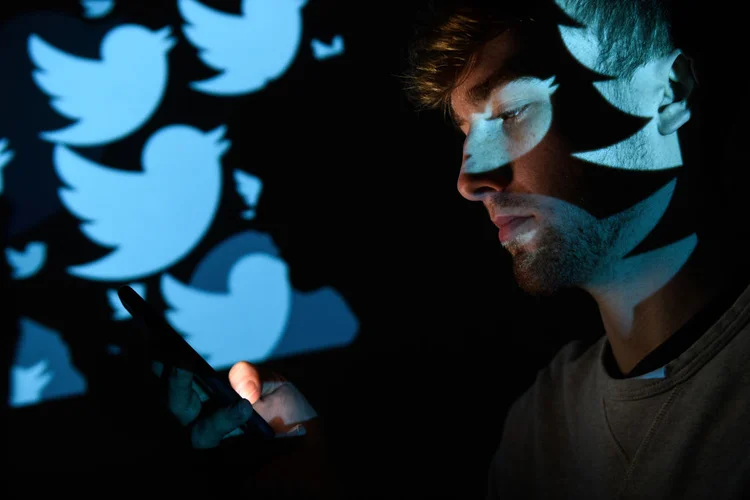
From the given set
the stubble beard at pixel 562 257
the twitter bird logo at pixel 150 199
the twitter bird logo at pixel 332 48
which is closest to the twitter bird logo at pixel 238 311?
the twitter bird logo at pixel 150 199

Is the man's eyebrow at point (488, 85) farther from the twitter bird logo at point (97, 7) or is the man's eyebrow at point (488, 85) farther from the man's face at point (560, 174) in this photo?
the twitter bird logo at point (97, 7)

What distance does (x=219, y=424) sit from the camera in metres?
0.79

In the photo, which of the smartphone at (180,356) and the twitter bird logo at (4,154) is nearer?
the smartphone at (180,356)

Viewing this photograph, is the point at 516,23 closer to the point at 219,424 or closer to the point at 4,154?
the point at 219,424

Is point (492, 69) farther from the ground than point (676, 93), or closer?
farther from the ground

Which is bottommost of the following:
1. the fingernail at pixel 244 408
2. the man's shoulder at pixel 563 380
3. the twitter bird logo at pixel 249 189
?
the man's shoulder at pixel 563 380

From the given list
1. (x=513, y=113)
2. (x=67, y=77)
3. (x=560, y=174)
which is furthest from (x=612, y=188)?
(x=67, y=77)

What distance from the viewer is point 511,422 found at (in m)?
1.15

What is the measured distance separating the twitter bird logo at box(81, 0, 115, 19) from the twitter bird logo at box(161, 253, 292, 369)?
27.2 inches

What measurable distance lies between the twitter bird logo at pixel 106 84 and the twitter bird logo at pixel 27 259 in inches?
10.7

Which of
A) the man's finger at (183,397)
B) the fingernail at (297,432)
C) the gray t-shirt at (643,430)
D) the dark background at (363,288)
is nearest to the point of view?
the gray t-shirt at (643,430)

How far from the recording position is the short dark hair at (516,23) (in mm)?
799

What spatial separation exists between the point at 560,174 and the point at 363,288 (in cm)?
63

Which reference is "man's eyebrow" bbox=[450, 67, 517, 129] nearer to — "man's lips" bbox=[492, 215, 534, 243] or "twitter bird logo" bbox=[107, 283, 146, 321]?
"man's lips" bbox=[492, 215, 534, 243]
